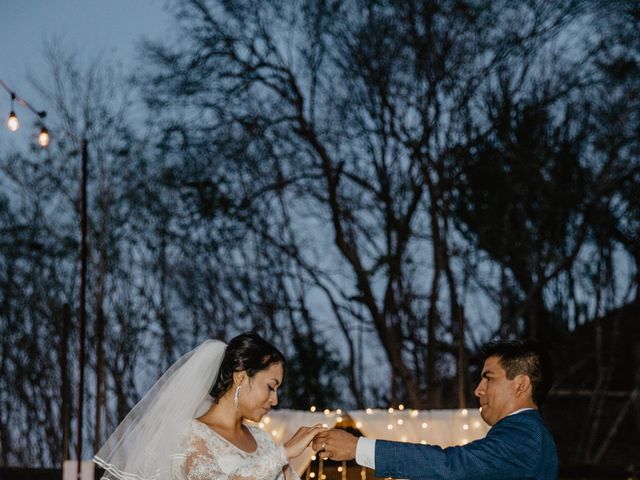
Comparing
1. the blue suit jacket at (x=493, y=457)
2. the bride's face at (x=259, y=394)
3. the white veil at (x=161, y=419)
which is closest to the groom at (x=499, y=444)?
the blue suit jacket at (x=493, y=457)

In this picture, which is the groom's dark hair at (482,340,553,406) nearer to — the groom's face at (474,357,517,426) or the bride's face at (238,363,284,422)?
the groom's face at (474,357,517,426)

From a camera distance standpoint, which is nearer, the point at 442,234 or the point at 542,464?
the point at 542,464

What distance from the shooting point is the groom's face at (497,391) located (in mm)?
3131

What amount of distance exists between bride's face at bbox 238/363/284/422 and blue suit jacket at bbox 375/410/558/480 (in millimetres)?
520

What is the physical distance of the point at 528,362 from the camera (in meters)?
3.13

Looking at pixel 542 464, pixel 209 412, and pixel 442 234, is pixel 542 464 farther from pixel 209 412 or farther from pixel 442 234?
pixel 442 234

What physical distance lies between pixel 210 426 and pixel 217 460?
0.18 m

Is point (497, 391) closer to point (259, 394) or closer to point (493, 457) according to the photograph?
point (493, 457)

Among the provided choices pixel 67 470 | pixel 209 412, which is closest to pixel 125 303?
pixel 67 470

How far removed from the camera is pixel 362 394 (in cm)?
1420

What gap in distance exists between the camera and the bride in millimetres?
3223

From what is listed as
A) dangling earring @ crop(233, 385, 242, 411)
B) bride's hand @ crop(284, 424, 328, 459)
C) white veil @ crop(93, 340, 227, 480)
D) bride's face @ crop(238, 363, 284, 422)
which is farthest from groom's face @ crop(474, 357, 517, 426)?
white veil @ crop(93, 340, 227, 480)

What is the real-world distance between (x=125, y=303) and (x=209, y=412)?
39.0 feet

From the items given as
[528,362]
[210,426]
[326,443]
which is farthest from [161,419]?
[528,362]
